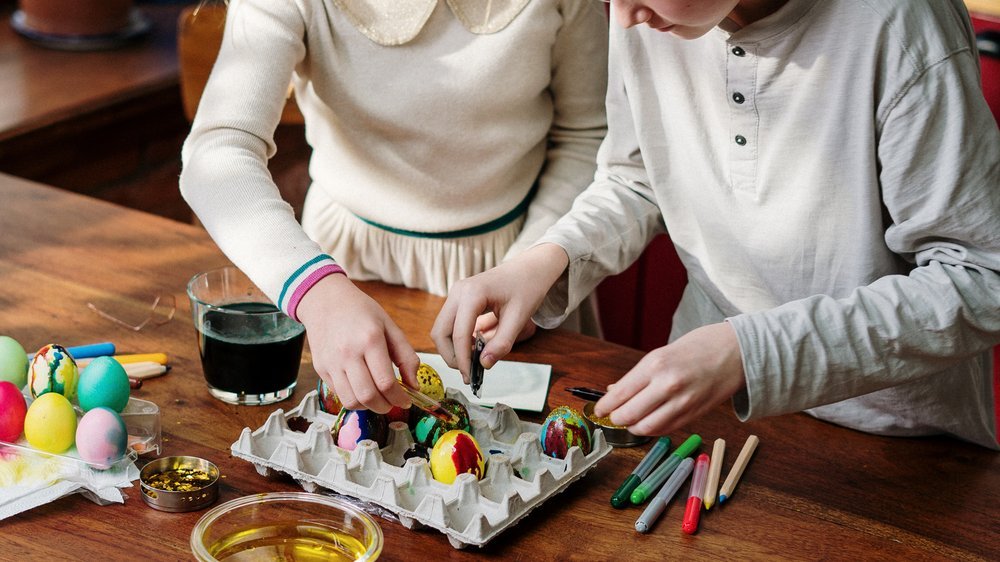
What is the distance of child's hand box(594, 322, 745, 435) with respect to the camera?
0.93m

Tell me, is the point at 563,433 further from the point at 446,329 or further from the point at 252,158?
the point at 252,158

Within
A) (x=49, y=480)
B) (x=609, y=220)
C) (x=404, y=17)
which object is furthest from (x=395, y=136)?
(x=49, y=480)

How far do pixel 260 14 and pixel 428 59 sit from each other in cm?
22

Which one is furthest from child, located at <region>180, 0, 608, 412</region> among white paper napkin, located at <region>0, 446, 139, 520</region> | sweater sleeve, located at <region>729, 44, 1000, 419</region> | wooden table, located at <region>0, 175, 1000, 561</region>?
sweater sleeve, located at <region>729, 44, 1000, 419</region>

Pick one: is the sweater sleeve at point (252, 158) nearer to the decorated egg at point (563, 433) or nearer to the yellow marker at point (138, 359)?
the yellow marker at point (138, 359)

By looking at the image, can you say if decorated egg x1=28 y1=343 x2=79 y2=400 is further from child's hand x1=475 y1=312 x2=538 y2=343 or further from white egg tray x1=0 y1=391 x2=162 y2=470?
child's hand x1=475 y1=312 x2=538 y2=343

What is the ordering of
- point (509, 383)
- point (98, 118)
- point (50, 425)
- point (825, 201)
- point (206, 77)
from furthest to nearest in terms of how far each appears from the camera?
1. point (98, 118)
2. point (206, 77)
3. point (509, 383)
4. point (825, 201)
5. point (50, 425)

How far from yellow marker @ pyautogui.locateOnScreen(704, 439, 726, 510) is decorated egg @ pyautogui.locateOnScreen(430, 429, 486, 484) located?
214 millimetres

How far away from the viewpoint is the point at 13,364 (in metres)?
1.10

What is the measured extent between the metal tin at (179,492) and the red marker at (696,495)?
1.41 ft

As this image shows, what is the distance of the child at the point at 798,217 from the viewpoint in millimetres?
960

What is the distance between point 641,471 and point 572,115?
606 millimetres

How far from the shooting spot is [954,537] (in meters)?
0.98

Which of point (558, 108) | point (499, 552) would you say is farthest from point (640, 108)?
point (499, 552)
